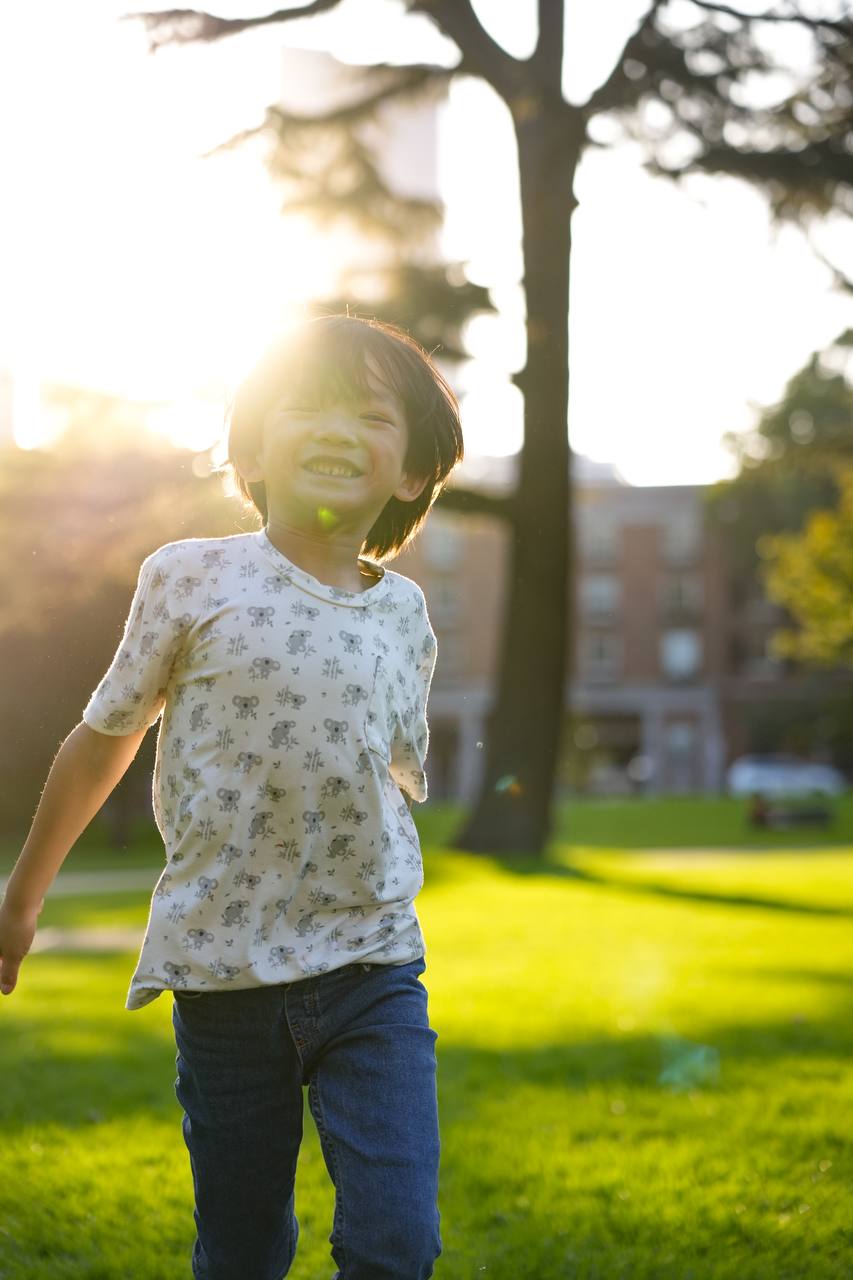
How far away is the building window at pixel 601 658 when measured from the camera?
6631cm

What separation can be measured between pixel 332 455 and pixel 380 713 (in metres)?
0.44

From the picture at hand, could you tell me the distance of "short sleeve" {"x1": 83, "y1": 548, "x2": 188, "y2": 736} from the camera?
7.83 feet

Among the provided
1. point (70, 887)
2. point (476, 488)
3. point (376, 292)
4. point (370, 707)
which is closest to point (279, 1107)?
point (370, 707)

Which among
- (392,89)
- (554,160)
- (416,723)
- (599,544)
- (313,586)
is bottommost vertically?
(599,544)

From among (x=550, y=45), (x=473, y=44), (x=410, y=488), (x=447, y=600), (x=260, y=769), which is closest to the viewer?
(x=260, y=769)

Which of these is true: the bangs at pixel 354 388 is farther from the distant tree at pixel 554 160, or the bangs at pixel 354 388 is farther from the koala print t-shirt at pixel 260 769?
the distant tree at pixel 554 160

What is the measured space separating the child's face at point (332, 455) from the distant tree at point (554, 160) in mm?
2458

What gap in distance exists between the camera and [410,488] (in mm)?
2711

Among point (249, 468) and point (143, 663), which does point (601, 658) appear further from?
point (143, 663)

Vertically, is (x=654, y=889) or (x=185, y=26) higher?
(x=185, y=26)

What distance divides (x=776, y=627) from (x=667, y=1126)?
209 ft

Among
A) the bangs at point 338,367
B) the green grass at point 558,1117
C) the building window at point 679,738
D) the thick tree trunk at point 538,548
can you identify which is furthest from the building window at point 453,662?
the bangs at point 338,367

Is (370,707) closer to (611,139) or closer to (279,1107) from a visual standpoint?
(279,1107)

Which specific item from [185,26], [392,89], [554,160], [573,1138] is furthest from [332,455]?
[392,89]
